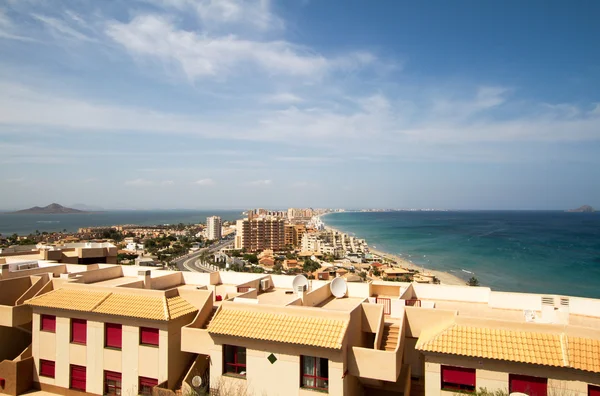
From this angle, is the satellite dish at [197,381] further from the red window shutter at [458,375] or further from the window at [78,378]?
the red window shutter at [458,375]

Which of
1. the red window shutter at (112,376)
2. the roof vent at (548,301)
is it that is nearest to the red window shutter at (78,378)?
the red window shutter at (112,376)

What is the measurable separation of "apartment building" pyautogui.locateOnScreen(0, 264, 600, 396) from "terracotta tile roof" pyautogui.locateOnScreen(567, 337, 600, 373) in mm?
33

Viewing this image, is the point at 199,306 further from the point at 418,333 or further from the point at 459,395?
the point at 459,395

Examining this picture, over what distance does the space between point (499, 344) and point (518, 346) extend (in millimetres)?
479

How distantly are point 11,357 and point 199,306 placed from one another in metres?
9.49

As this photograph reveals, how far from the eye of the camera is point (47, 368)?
16297 millimetres

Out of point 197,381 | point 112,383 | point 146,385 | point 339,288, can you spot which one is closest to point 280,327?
point 197,381

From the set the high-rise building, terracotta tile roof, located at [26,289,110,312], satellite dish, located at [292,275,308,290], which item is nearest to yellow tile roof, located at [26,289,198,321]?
terracotta tile roof, located at [26,289,110,312]

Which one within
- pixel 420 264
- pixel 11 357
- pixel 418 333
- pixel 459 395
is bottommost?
pixel 420 264

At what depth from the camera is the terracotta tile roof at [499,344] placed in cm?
1085

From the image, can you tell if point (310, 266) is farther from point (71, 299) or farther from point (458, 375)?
point (458, 375)

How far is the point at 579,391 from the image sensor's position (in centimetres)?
1040

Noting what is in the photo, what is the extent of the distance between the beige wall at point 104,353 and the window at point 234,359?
2406 millimetres

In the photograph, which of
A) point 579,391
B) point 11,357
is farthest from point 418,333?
point 11,357
